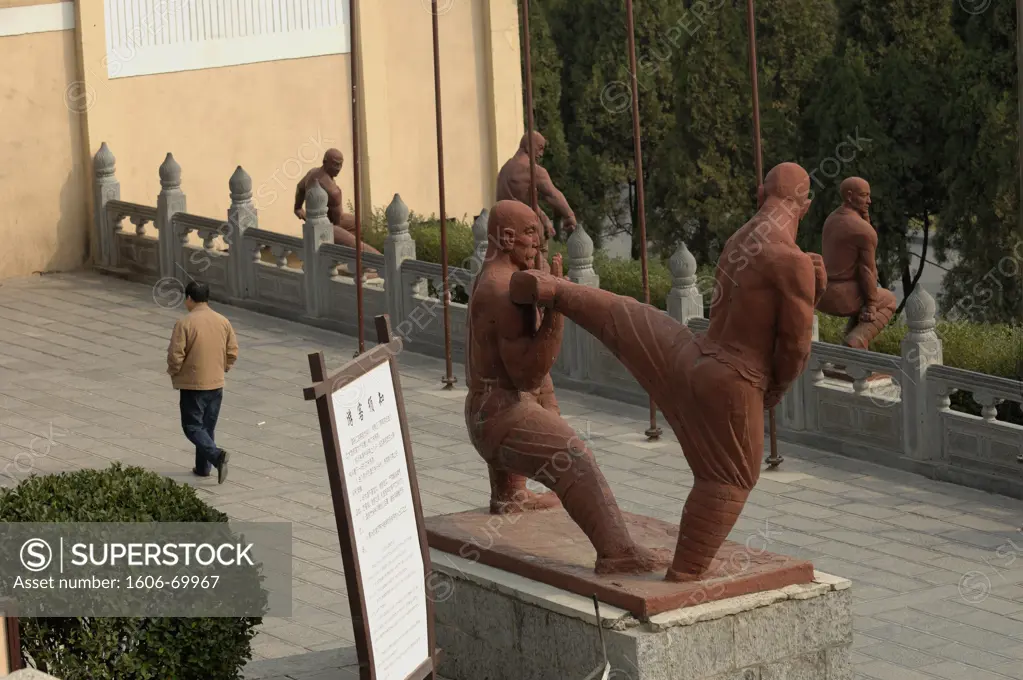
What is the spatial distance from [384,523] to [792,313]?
2.10 metres

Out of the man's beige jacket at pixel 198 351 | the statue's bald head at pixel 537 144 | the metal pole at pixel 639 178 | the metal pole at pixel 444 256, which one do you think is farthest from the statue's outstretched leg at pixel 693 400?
the statue's bald head at pixel 537 144

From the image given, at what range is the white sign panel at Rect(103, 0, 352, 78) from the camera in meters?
21.6

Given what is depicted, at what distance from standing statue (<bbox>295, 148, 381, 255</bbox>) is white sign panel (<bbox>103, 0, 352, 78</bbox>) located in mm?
3388

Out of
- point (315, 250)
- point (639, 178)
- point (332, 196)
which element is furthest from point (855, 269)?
point (332, 196)

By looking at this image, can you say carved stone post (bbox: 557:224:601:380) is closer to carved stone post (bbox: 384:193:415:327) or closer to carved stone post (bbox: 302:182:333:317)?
carved stone post (bbox: 384:193:415:327)

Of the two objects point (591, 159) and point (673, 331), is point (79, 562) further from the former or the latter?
point (591, 159)

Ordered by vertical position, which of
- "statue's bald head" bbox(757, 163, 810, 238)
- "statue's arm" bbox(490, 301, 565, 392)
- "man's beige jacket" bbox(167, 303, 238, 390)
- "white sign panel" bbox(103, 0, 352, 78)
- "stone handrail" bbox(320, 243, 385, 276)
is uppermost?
"white sign panel" bbox(103, 0, 352, 78)

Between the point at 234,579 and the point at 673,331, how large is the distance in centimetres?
231

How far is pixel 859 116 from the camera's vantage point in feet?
81.8

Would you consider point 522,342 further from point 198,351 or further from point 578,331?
point 578,331

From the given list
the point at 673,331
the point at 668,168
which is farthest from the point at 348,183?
the point at 673,331

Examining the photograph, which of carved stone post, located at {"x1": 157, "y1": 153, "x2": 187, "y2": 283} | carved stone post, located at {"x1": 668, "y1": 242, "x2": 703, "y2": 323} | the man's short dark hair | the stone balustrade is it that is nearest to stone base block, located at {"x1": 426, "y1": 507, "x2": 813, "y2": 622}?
the man's short dark hair

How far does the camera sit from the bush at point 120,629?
8117 millimetres

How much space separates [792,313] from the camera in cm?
837
